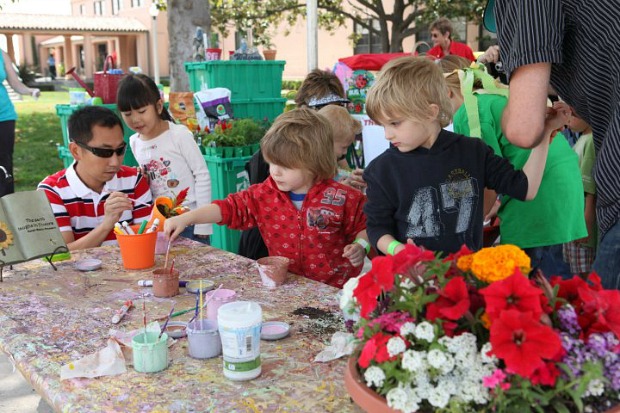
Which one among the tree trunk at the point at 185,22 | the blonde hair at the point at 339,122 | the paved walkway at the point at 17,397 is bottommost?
the paved walkway at the point at 17,397

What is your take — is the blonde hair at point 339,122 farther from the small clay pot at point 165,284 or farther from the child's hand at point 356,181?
the small clay pot at point 165,284

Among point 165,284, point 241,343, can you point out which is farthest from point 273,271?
point 241,343

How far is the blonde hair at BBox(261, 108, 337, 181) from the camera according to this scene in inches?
97.8

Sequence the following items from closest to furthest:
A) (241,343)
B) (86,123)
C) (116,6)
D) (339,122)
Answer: (241,343), (86,123), (339,122), (116,6)

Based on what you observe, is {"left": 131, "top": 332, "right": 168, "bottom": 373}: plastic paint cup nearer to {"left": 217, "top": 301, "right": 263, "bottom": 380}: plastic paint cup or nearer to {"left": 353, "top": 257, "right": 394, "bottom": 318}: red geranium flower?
{"left": 217, "top": 301, "right": 263, "bottom": 380}: plastic paint cup

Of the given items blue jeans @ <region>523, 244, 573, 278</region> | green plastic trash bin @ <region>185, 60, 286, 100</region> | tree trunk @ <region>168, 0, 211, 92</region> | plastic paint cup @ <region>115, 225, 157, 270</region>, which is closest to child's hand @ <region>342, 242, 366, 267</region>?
plastic paint cup @ <region>115, 225, 157, 270</region>

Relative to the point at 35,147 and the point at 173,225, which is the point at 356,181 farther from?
the point at 35,147

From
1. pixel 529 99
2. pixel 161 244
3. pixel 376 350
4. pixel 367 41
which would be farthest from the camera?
pixel 367 41

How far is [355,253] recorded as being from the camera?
232 cm

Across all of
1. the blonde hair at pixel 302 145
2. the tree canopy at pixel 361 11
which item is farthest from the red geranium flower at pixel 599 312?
the tree canopy at pixel 361 11

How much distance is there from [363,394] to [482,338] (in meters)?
0.24

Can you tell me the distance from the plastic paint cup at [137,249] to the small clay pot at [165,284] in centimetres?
34

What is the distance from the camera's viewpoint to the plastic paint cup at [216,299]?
1.83 metres

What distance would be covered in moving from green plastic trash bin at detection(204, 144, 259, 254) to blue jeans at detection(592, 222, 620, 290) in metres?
3.23
